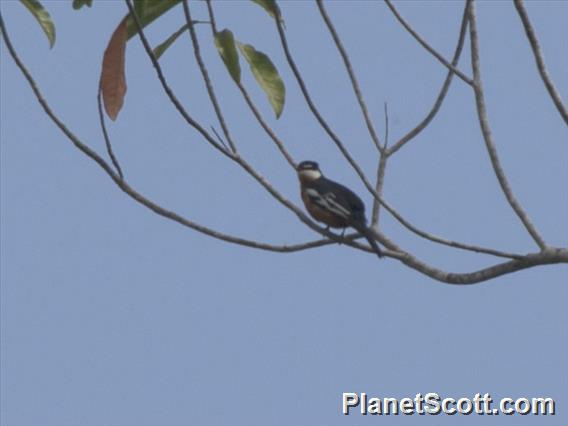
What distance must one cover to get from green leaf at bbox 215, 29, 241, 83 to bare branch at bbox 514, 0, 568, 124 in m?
1.38

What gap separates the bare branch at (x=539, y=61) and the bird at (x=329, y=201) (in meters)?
3.86

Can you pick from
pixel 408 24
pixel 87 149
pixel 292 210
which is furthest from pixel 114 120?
pixel 408 24

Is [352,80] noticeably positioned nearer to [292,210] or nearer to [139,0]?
[292,210]

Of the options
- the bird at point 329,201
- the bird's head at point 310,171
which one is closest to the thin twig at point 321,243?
the bird at point 329,201

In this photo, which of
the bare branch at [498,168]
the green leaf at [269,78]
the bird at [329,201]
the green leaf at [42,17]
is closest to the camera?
the bare branch at [498,168]

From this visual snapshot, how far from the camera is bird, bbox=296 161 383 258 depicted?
904 cm

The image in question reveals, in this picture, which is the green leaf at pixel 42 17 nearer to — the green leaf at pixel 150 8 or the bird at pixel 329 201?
the green leaf at pixel 150 8

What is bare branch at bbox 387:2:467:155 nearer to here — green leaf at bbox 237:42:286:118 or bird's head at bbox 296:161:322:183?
green leaf at bbox 237:42:286:118

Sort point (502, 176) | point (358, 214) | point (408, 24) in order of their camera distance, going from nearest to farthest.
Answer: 1. point (502, 176)
2. point (408, 24)
3. point (358, 214)

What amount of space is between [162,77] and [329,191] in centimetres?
443

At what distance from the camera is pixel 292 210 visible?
5523 mm

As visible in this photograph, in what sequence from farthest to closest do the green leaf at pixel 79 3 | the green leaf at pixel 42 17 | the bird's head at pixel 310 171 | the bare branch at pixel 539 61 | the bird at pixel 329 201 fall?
the bird's head at pixel 310 171
the bird at pixel 329 201
the green leaf at pixel 42 17
the green leaf at pixel 79 3
the bare branch at pixel 539 61

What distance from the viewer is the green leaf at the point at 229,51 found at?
551 centimetres

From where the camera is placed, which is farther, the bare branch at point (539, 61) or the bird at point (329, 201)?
the bird at point (329, 201)
